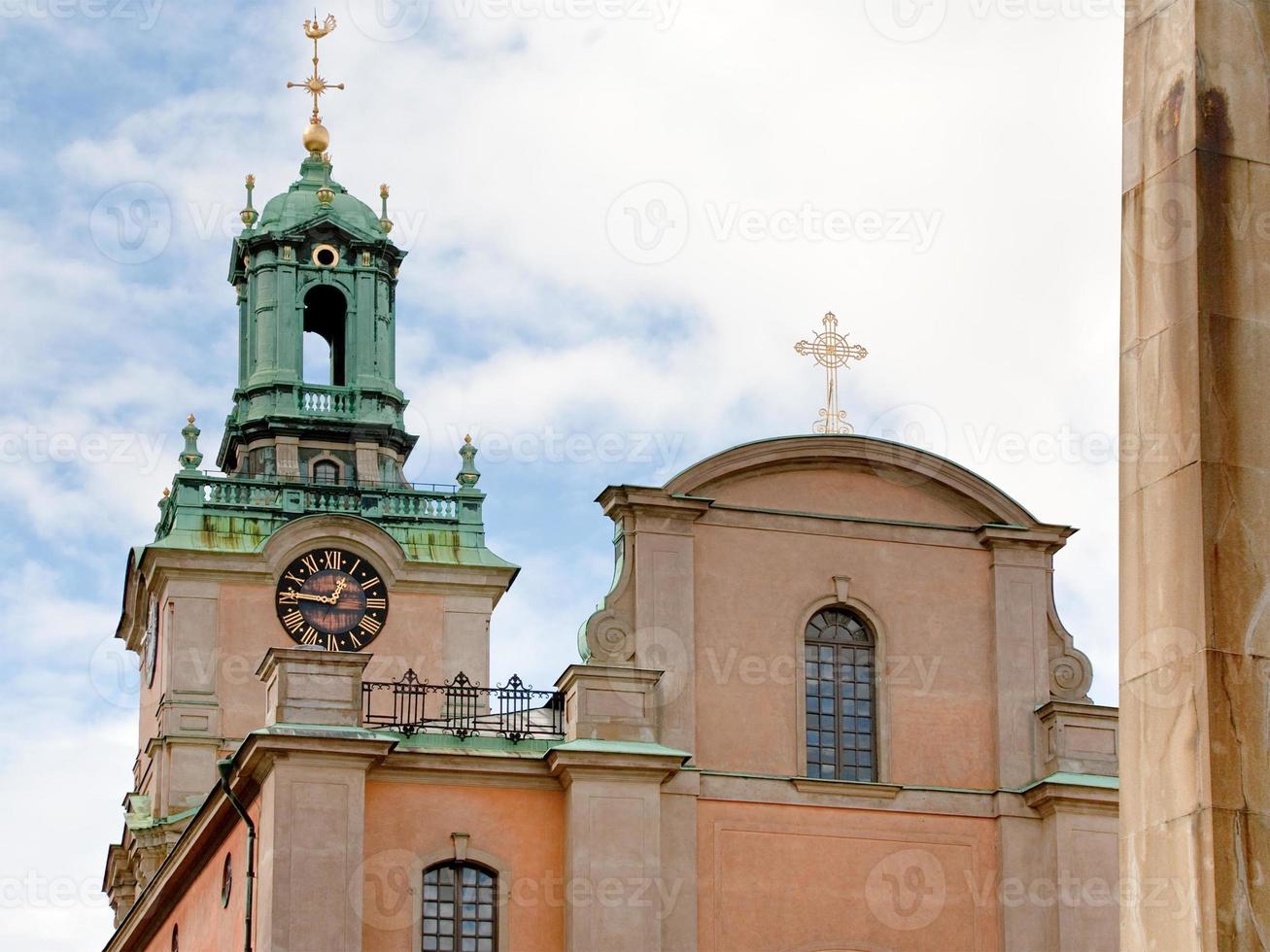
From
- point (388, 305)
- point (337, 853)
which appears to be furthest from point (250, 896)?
point (388, 305)

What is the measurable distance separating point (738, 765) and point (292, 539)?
1759cm

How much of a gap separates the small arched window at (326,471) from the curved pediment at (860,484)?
18.3 metres

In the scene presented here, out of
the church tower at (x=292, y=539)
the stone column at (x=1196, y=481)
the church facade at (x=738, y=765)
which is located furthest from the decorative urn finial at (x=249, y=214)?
the stone column at (x=1196, y=481)

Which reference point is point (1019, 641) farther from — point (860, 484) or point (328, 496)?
point (328, 496)

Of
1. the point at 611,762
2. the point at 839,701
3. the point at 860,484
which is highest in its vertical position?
the point at 860,484

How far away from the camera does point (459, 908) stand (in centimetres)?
2891

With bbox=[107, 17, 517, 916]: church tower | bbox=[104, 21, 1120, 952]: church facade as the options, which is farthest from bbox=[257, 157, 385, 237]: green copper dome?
bbox=[104, 21, 1120, 952]: church facade

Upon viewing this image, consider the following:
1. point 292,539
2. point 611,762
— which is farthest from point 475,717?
point 292,539

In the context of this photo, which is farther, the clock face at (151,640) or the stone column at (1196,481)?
the clock face at (151,640)

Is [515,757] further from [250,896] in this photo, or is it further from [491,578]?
[491,578]

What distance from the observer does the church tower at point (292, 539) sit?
149ft

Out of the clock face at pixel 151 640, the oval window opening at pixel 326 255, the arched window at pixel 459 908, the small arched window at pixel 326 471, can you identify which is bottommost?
the arched window at pixel 459 908

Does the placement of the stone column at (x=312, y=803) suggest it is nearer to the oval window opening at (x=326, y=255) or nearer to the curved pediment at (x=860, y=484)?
the curved pediment at (x=860, y=484)

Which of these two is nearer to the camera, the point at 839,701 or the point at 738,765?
the point at 738,765
